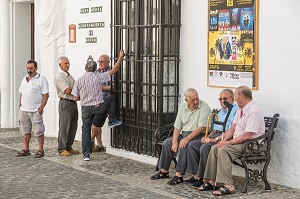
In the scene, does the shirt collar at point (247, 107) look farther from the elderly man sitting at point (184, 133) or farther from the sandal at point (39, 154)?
the sandal at point (39, 154)

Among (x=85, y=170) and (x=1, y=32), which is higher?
(x=1, y=32)

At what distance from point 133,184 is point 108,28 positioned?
4.18 m

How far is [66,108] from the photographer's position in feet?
41.2

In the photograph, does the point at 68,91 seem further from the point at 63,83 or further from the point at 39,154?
the point at 39,154

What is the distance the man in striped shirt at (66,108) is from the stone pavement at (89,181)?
0.27 metres

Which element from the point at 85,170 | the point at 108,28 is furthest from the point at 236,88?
the point at 108,28

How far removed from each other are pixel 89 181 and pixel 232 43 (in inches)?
112

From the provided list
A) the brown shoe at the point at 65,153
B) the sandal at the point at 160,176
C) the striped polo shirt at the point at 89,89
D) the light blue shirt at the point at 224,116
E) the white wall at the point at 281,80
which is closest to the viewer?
the white wall at the point at 281,80

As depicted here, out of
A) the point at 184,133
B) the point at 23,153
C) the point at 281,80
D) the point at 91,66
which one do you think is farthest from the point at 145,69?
the point at 281,80

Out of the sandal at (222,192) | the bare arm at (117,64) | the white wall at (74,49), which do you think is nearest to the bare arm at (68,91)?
the bare arm at (117,64)

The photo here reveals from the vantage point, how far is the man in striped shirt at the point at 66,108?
1244 cm

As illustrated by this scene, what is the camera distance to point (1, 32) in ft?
55.7

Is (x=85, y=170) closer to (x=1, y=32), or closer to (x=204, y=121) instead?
(x=204, y=121)

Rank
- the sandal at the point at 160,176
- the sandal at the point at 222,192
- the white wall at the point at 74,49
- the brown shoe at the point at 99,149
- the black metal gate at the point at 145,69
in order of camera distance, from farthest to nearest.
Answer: the white wall at the point at 74,49, the brown shoe at the point at 99,149, the black metal gate at the point at 145,69, the sandal at the point at 160,176, the sandal at the point at 222,192
